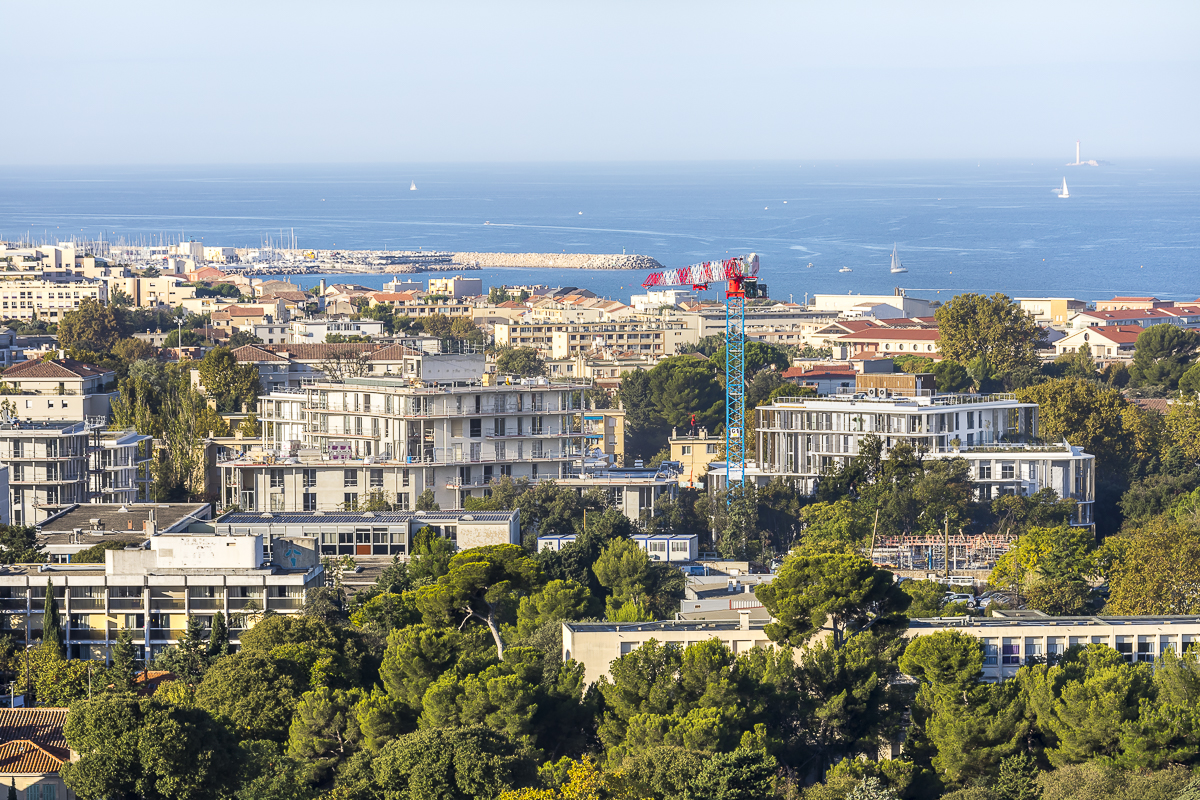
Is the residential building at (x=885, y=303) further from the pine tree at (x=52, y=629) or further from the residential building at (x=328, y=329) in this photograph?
the pine tree at (x=52, y=629)

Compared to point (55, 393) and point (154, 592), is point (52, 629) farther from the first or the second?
point (55, 393)

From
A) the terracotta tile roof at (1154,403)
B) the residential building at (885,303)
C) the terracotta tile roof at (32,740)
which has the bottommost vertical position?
the terracotta tile roof at (32,740)

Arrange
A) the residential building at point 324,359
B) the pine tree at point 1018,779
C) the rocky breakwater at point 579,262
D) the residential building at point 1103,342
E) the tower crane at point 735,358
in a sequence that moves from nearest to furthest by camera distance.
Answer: the pine tree at point 1018,779 < the tower crane at point 735,358 < the residential building at point 324,359 < the residential building at point 1103,342 < the rocky breakwater at point 579,262

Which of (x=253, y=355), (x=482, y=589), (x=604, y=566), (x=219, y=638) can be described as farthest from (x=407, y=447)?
(x=253, y=355)

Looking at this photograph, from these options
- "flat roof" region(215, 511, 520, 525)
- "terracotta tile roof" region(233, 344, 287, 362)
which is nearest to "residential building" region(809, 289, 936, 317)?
"terracotta tile roof" region(233, 344, 287, 362)

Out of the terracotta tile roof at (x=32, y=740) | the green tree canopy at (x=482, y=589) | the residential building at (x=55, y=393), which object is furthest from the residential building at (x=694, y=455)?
the terracotta tile roof at (x=32, y=740)

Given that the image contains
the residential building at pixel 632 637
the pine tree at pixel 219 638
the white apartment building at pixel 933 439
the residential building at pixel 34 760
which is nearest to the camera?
the residential building at pixel 34 760
